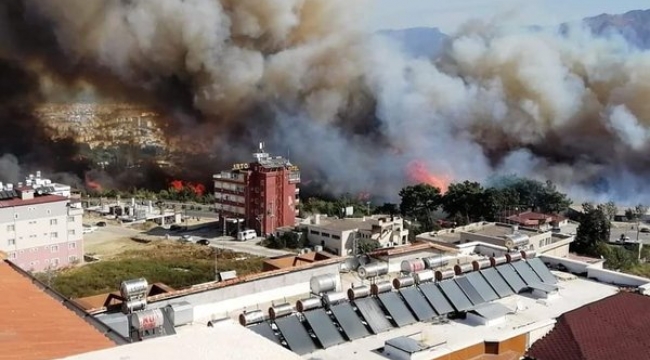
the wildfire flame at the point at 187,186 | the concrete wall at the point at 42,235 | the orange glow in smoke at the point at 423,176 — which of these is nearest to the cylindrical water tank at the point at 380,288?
the concrete wall at the point at 42,235

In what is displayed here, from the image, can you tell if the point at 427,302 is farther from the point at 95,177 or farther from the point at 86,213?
the point at 95,177

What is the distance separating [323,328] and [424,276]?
0.90m

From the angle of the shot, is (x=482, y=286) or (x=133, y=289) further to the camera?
(x=482, y=286)

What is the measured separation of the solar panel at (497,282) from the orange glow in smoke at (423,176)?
21653mm

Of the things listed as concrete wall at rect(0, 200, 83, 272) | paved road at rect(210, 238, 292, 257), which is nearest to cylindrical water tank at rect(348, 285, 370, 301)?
concrete wall at rect(0, 200, 83, 272)

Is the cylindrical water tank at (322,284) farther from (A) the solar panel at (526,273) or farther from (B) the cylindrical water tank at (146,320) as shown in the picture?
(A) the solar panel at (526,273)

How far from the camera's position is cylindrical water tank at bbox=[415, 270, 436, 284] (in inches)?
177

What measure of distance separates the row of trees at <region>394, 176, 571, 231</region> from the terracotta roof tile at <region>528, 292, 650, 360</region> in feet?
50.0

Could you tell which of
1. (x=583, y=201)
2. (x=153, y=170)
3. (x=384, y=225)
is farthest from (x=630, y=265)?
(x=153, y=170)

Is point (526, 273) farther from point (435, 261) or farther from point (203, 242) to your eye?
point (203, 242)

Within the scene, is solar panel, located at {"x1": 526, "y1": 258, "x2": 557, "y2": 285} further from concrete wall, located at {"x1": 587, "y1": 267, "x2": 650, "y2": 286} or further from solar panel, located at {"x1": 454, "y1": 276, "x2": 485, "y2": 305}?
solar panel, located at {"x1": 454, "y1": 276, "x2": 485, "y2": 305}

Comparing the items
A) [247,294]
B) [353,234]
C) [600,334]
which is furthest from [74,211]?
[600,334]

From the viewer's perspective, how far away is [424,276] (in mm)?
4527

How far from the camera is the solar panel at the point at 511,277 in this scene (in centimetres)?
482
